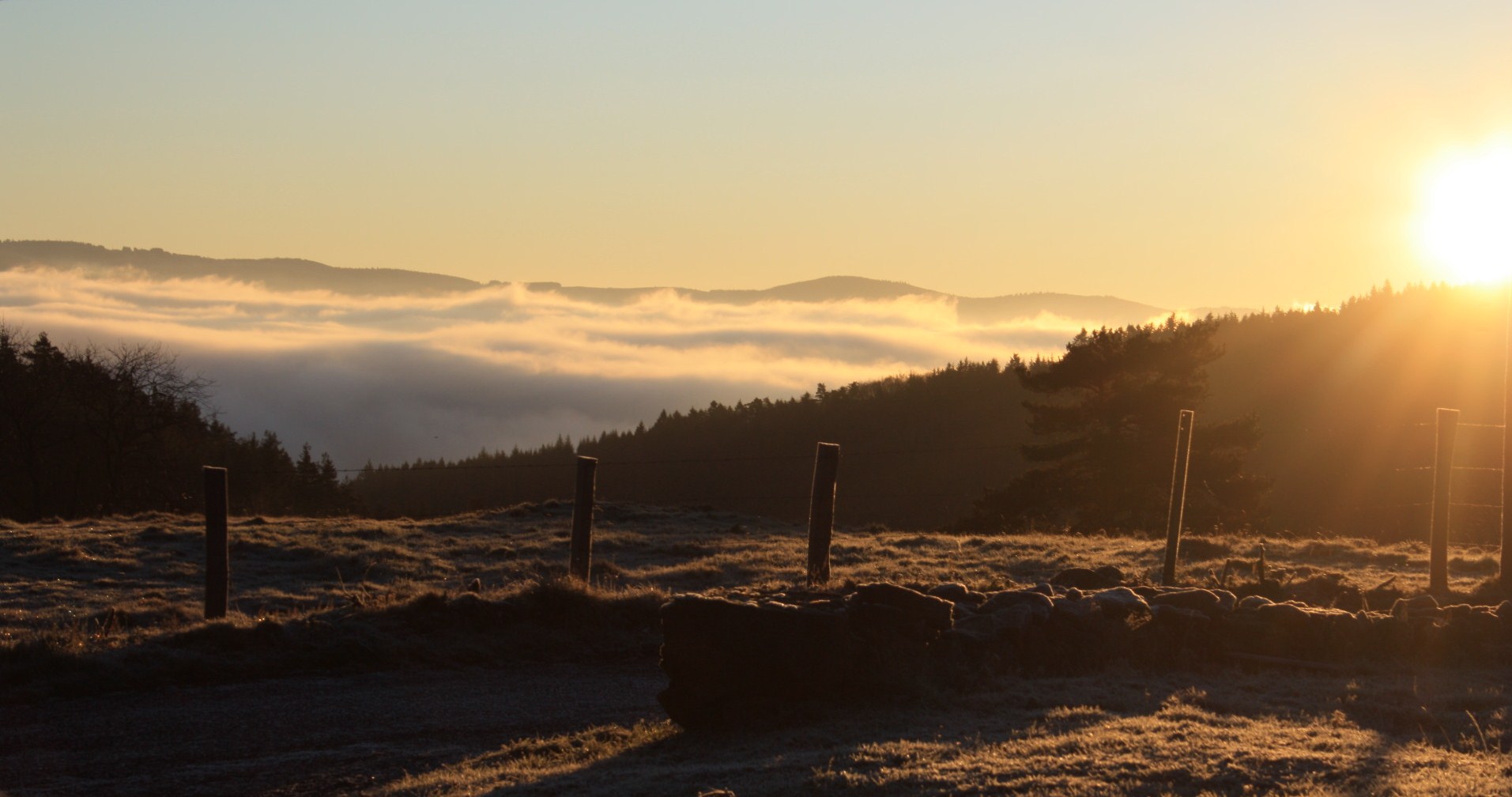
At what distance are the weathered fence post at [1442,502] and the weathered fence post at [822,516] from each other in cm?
795

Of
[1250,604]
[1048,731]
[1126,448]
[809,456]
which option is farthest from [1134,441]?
[809,456]

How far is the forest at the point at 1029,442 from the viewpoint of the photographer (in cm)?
4519

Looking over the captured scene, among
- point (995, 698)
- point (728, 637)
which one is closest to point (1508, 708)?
point (995, 698)

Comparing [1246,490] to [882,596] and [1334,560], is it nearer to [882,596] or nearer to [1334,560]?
[1334,560]

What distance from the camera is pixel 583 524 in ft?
52.2

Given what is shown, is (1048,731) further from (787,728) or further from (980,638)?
(980,638)

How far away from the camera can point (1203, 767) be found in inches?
286

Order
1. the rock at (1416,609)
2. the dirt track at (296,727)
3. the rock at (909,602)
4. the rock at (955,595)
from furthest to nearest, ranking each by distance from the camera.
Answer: the rock at (1416,609) → the rock at (955,595) → the rock at (909,602) → the dirt track at (296,727)

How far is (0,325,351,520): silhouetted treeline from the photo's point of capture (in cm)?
5016

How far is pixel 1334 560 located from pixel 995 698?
50.0 feet

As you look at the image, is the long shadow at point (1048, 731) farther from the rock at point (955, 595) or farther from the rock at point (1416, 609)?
the rock at point (955, 595)

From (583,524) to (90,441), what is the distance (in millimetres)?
44530

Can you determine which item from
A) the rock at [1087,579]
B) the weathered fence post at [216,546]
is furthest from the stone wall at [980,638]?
the weathered fence post at [216,546]

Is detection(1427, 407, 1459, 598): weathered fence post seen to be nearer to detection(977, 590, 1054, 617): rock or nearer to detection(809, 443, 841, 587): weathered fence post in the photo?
detection(809, 443, 841, 587): weathered fence post
